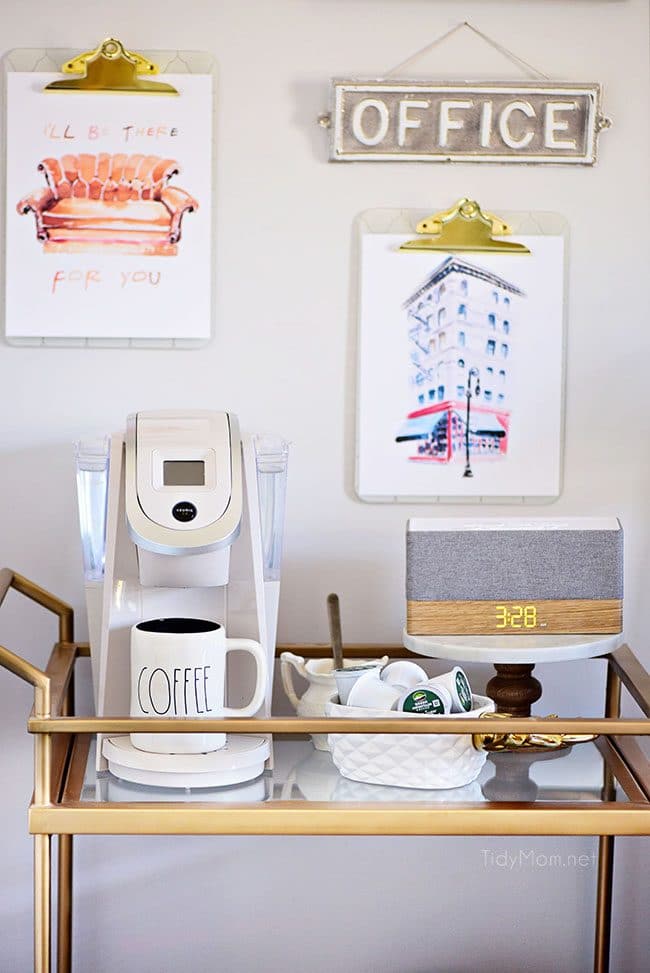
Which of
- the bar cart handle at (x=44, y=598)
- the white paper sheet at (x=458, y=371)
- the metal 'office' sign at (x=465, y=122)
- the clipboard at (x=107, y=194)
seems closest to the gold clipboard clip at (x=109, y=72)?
the clipboard at (x=107, y=194)

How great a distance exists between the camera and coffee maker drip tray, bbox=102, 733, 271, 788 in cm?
122

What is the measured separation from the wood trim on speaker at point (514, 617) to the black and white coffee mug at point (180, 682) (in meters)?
0.23

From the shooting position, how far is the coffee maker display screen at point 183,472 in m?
1.30

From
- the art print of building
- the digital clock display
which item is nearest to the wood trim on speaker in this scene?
the digital clock display

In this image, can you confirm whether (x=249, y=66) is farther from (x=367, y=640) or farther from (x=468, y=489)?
(x=367, y=640)

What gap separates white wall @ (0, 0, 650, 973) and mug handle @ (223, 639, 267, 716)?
1.28 feet

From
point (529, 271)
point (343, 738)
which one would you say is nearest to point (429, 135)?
point (529, 271)

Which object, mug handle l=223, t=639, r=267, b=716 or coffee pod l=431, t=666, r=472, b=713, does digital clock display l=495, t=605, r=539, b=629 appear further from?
mug handle l=223, t=639, r=267, b=716

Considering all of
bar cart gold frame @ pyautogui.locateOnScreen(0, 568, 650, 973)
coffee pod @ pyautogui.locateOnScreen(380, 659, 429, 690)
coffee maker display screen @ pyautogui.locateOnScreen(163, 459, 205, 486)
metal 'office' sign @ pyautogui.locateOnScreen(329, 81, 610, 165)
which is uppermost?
metal 'office' sign @ pyautogui.locateOnScreen(329, 81, 610, 165)

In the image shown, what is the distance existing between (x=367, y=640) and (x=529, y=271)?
58 centimetres

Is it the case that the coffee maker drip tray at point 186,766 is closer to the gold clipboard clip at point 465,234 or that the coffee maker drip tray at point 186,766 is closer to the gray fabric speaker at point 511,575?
the gray fabric speaker at point 511,575

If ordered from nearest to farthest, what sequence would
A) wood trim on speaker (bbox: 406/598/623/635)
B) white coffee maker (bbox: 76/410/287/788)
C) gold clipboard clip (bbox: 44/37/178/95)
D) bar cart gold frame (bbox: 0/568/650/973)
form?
bar cart gold frame (bbox: 0/568/650/973) → white coffee maker (bbox: 76/410/287/788) → wood trim on speaker (bbox: 406/598/623/635) → gold clipboard clip (bbox: 44/37/178/95)

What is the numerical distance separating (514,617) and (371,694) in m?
0.22

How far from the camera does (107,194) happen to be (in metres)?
1.61
